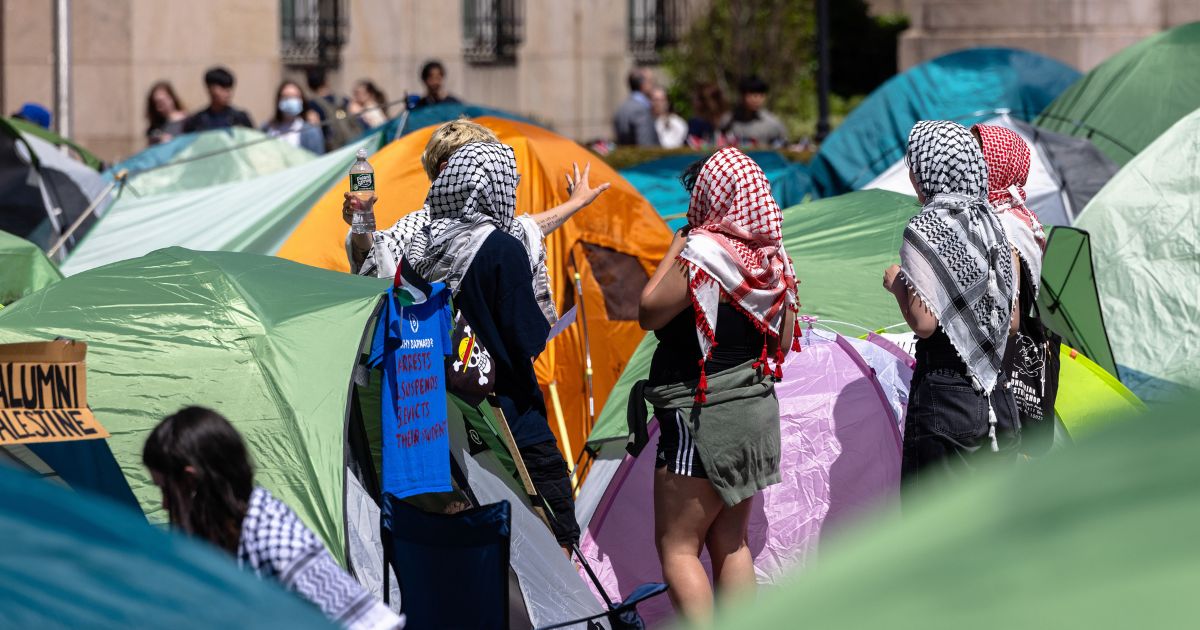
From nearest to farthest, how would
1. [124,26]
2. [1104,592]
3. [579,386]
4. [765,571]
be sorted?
1. [1104,592]
2. [765,571]
3. [579,386]
4. [124,26]

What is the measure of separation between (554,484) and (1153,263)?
360 centimetres

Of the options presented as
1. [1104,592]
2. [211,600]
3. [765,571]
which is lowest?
[765,571]

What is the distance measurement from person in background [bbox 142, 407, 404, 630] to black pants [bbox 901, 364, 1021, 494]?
194 centimetres

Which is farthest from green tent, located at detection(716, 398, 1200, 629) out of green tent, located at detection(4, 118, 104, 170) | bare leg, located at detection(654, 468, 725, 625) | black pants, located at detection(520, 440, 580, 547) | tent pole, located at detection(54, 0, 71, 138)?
tent pole, located at detection(54, 0, 71, 138)

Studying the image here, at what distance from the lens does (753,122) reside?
14.0 meters

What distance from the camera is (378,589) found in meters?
4.95

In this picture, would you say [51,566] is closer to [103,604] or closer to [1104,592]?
[103,604]

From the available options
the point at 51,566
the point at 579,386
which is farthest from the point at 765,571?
the point at 51,566

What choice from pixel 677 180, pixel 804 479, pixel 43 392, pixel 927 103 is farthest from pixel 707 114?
pixel 43 392

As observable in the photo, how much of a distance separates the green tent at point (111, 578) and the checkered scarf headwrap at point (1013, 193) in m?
2.95

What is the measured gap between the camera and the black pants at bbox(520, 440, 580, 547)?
526cm

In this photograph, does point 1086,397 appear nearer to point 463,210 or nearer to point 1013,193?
point 1013,193

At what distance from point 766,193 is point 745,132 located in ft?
30.2

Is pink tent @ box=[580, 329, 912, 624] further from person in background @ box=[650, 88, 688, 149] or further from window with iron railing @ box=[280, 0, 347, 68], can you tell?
window with iron railing @ box=[280, 0, 347, 68]
